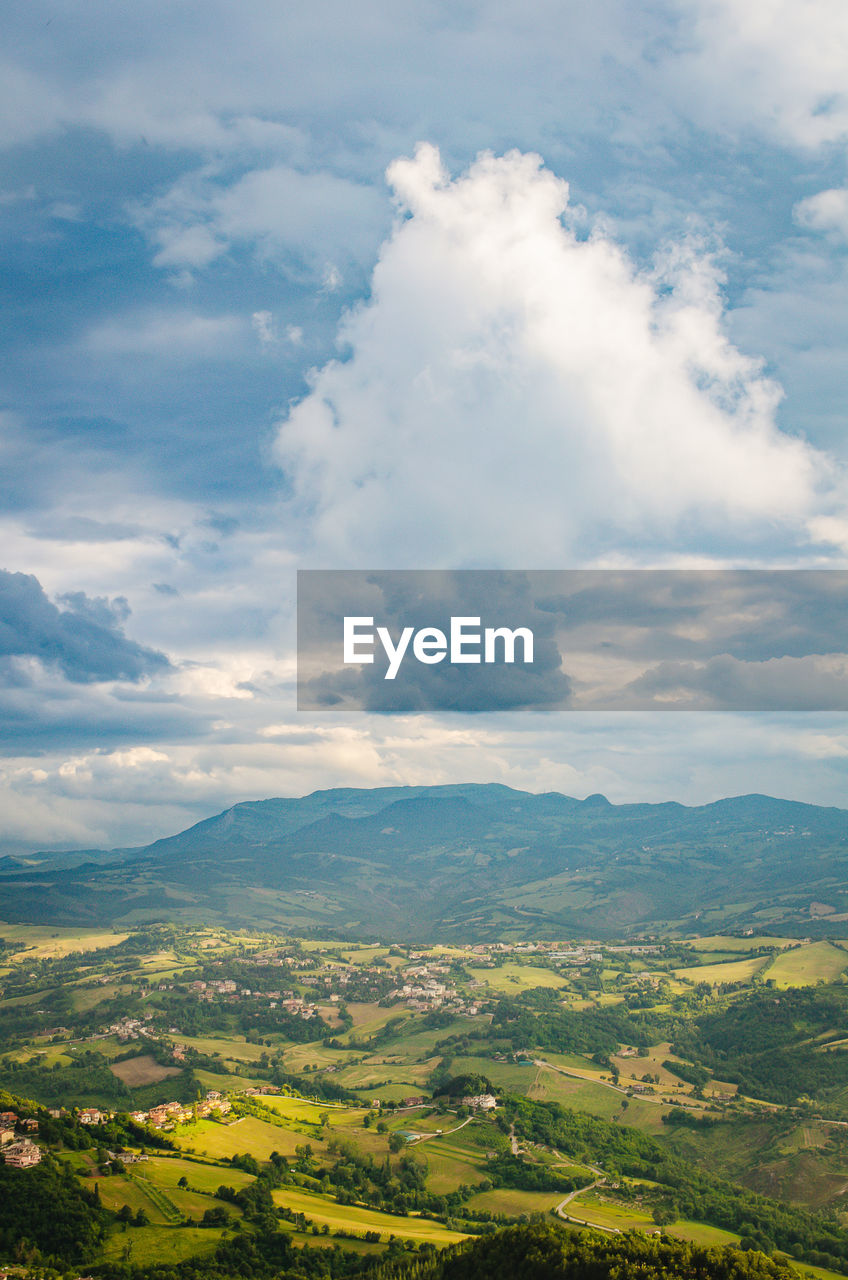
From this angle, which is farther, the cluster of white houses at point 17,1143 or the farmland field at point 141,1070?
the farmland field at point 141,1070

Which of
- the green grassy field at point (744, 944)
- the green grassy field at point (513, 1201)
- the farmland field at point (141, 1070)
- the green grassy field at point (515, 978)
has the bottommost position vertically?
the green grassy field at point (515, 978)

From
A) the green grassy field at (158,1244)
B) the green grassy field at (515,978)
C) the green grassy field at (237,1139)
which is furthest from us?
the green grassy field at (515,978)

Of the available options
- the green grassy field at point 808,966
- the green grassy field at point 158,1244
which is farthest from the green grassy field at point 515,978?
the green grassy field at point 158,1244

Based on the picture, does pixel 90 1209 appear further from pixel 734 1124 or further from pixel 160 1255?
pixel 734 1124

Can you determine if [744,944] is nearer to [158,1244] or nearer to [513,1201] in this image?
[513,1201]

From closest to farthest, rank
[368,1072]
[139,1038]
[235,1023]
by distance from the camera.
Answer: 1. [368,1072]
2. [139,1038]
3. [235,1023]

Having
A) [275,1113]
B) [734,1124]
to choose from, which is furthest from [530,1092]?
[275,1113]

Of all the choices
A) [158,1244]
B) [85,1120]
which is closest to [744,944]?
[85,1120]

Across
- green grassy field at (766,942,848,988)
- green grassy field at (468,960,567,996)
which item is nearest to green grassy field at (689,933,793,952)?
green grassy field at (766,942,848,988)

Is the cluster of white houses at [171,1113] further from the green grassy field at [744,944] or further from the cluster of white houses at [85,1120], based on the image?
the green grassy field at [744,944]

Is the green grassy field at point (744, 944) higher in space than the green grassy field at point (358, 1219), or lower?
lower

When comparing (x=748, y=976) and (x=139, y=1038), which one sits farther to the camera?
(x=748, y=976)
